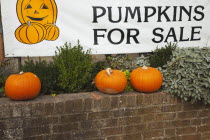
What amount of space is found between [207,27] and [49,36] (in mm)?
2898

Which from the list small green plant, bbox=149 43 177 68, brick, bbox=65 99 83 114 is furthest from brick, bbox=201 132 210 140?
brick, bbox=65 99 83 114

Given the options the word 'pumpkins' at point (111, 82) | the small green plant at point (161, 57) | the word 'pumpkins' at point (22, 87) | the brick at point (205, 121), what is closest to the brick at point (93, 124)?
the word 'pumpkins' at point (111, 82)

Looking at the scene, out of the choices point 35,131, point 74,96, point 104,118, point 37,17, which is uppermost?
point 37,17

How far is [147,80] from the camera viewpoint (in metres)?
3.45

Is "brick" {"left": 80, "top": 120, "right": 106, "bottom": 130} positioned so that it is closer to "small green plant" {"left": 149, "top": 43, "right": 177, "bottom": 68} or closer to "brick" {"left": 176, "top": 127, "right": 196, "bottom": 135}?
"brick" {"left": 176, "top": 127, "right": 196, "bottom": 135}

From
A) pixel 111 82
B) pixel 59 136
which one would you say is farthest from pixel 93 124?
pixel 111 82

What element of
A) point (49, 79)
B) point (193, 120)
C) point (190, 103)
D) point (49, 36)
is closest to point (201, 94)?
point (190, 103)

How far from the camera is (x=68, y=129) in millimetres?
3256

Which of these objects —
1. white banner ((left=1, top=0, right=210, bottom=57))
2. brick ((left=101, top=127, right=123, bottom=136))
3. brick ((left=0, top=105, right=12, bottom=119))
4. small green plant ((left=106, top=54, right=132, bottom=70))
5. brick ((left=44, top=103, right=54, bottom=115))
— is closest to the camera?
brick ((left=0, top=105, right=12, bottom=119))

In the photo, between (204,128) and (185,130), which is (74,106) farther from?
(204,128)

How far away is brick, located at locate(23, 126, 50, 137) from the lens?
310 cm

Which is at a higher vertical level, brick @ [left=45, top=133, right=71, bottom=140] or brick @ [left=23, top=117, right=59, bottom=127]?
brick @ [left=23, top=117, right=59, bottom=127]

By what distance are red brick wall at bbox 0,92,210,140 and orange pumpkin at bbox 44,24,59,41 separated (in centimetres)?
103

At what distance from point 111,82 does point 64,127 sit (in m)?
0.87
